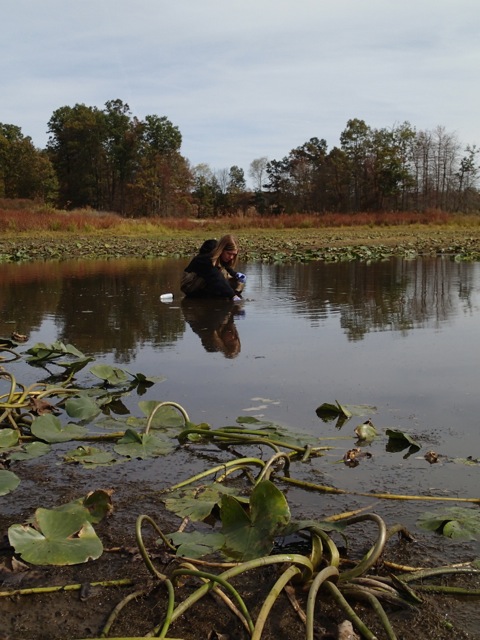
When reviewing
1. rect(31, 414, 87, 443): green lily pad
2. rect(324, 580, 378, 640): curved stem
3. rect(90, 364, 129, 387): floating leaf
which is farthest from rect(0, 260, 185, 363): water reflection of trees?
rect(324, 580, 378, 640): curved stem

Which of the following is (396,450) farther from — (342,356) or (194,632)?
(342,356)

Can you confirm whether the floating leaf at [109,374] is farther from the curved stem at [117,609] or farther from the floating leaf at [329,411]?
the curved stem at [117,609]

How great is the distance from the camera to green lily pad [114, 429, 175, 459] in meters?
3.36

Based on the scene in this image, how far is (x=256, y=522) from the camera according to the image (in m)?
2.36

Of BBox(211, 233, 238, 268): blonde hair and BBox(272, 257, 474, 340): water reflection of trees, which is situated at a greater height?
BBox(211, 233, 238, 268): blonde hair

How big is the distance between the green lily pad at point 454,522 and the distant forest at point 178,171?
5372cm

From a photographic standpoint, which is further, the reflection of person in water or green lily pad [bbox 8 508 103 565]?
the reflection of person in water

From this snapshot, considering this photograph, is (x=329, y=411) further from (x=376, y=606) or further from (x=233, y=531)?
(x=376, y=606)

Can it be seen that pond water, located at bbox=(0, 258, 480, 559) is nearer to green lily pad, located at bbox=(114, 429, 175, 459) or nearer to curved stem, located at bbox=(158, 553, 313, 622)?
green lily pad, located at bbox=(114, 429, 175, 459)

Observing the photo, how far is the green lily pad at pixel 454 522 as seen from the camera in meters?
2.47

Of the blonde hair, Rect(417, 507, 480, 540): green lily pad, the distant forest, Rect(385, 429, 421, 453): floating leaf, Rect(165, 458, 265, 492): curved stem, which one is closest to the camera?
Rect(417, 507, 480, 540): green lily pad

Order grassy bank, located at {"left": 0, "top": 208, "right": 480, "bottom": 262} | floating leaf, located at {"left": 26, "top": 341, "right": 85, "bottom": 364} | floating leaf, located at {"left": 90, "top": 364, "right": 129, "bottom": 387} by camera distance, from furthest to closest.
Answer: grassy bank, located at {"left": 0, "top": 208, "right": 480, "bottom": 262} → floating leaf, located at {"left": 26, "top": 341, "right": 85, "bottom": 364} → floating leaf, located at {"left": 90, "top": 364, "right": 129, "bottom": 387}

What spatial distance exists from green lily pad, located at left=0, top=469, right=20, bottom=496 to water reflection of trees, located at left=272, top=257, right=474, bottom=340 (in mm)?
4155

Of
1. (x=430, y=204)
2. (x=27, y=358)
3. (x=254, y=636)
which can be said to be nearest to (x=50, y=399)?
(x=27, y=358)
